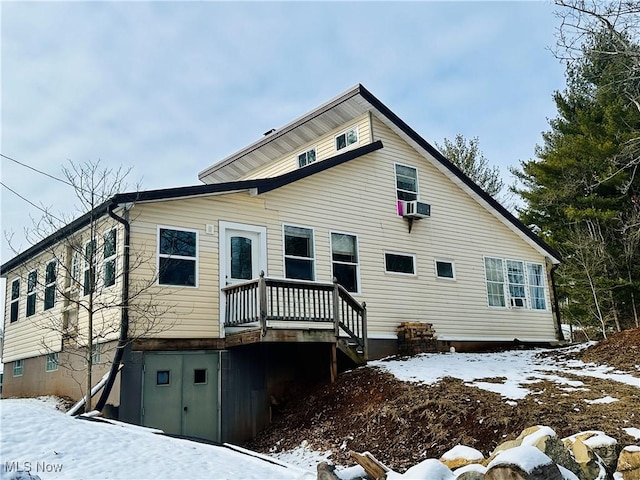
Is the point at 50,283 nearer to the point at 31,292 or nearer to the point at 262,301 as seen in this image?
the point at 31,292

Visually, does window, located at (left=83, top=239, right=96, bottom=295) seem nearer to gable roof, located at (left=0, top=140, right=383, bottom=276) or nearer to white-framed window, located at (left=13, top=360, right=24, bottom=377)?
gable roof, located at (left=0, top=140, right=383, bottom=276)

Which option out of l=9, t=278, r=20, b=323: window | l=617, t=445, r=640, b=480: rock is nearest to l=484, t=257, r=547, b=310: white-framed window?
l=617, t=445, r=640, b=480: rock

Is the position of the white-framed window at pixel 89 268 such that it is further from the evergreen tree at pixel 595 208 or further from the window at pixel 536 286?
the evergreen tree at pixel 595 208

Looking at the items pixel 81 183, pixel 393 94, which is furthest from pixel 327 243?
pixel 393 94

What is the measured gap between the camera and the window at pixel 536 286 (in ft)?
59.8

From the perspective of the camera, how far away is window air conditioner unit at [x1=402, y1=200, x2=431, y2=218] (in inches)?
605

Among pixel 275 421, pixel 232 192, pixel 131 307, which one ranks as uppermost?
pixel 232 192

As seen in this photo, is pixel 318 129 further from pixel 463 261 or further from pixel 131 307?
pixel 131 307

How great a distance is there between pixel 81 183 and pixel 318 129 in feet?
22.5

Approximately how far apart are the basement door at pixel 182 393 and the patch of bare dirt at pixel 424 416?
3.58 ft

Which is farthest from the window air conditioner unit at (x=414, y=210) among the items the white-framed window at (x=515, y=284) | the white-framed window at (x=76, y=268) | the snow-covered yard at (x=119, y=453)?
the white-framed window at (x=76, y=268)

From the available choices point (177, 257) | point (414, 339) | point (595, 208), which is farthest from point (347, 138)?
point (595, 208)

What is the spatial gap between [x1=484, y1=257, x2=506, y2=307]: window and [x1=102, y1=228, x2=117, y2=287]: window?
1056 centimetres

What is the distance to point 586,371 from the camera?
11562 millimetres
